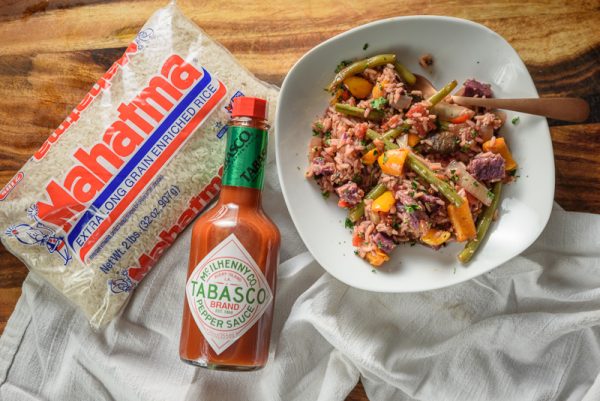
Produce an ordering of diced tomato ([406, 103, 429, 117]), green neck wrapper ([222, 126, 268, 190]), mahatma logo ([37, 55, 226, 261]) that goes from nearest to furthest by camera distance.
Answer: green neck wrapper ([222, 126, 268, 190]) < diced tomato ([406, 103, 429, 117]) < mahatma logo ([37, 55, 226, 261])

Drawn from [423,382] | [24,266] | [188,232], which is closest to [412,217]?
[423,382]

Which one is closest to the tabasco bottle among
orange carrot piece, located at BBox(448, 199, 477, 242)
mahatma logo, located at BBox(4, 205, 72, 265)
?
mahatma logo, located at BBox(4, 205, 72, 265)

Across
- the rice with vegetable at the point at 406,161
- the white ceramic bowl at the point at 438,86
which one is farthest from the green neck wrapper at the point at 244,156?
the rice with vegetable at the point at 406,161

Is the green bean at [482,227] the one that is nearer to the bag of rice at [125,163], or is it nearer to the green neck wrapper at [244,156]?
the green neck wrapper at [244,156]

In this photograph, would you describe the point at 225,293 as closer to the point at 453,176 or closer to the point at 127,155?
the point at 127,155

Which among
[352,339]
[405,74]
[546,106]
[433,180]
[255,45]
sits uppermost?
[255,45]

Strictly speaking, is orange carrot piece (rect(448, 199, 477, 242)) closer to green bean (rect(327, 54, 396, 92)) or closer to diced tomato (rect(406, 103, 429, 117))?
diced tomato (rect(406, 103, 429, 117))

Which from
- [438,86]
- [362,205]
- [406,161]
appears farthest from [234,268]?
[438,86]
